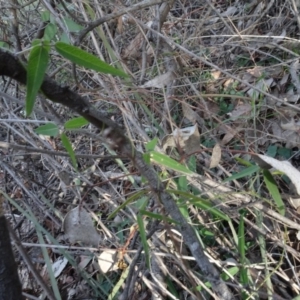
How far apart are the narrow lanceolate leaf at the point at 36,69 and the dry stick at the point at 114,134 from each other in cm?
2

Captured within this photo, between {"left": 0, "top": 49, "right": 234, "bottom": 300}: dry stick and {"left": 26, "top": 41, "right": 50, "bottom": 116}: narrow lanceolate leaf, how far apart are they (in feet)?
0.05

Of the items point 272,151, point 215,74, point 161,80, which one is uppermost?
point 161,80

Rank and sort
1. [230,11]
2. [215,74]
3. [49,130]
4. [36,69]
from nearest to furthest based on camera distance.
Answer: [36,69]
[49,130]
[215,74]
[230,11]

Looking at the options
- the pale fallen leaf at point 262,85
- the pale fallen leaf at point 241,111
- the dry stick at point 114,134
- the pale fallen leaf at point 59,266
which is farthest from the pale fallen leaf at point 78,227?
the pale fallen leaf at point 262,85

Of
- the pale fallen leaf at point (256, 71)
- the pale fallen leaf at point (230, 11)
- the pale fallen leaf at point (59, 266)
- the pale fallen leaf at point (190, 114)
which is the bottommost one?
the pale fallen leaf at point (59, 266)

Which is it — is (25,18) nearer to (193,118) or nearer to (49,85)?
(193,118)

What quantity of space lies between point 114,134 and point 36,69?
0.20 m

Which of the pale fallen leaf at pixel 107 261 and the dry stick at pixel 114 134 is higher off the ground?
the dry stick at pixel 114 134

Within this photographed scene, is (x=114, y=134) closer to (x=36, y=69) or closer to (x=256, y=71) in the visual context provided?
(x=36, y=69)

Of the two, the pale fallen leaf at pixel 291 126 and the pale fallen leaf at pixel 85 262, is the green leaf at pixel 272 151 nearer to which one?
the pale fallen leaf at pixel 291 126

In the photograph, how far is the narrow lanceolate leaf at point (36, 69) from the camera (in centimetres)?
59

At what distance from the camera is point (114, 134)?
A: 0.76 metres

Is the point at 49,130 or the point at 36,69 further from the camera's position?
the point at 49,130

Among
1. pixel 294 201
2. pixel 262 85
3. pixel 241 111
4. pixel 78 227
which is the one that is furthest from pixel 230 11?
pixel 78 227
